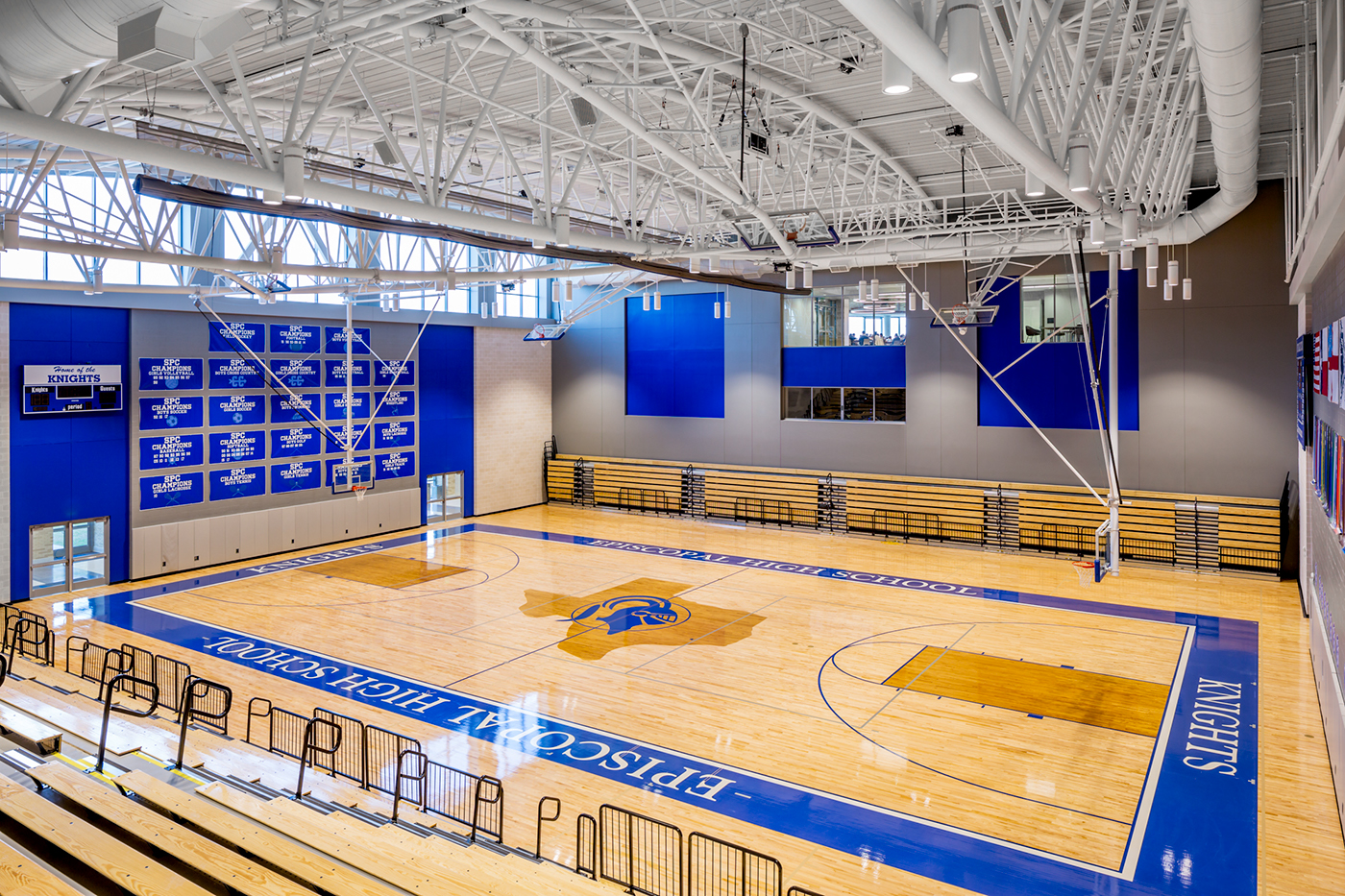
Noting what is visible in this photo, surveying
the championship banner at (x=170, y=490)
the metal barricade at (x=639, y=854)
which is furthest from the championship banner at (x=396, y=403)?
the metal barricade at (x=639, y=854)

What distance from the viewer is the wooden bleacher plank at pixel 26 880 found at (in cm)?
581

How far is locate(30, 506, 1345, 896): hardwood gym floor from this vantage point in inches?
337

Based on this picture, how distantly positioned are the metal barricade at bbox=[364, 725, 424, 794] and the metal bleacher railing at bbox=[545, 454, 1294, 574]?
1249cm

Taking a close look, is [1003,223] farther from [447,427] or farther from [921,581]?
[447,427]

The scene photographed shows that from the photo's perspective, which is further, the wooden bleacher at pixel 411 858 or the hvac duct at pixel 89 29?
Answer: the wooden bleacher at pixel 411 858

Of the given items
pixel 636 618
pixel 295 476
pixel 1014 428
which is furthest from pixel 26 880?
pixel 1014 428

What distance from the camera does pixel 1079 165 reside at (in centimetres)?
784

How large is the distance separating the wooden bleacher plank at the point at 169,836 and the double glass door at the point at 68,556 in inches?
514

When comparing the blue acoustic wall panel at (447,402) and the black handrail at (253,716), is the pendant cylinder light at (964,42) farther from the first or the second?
the blue acoustic wall panel at (447,402)

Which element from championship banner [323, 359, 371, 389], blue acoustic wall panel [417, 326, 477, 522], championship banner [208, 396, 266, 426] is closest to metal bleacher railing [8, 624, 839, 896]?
championship banner [208, 396, 266, 426]

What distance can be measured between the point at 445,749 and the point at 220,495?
14227 millimetres

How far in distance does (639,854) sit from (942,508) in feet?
55.4

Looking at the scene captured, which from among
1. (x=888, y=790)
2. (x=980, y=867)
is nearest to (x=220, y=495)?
(x=888, y=790)

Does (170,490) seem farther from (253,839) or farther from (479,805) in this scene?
Answer: (253,839)
